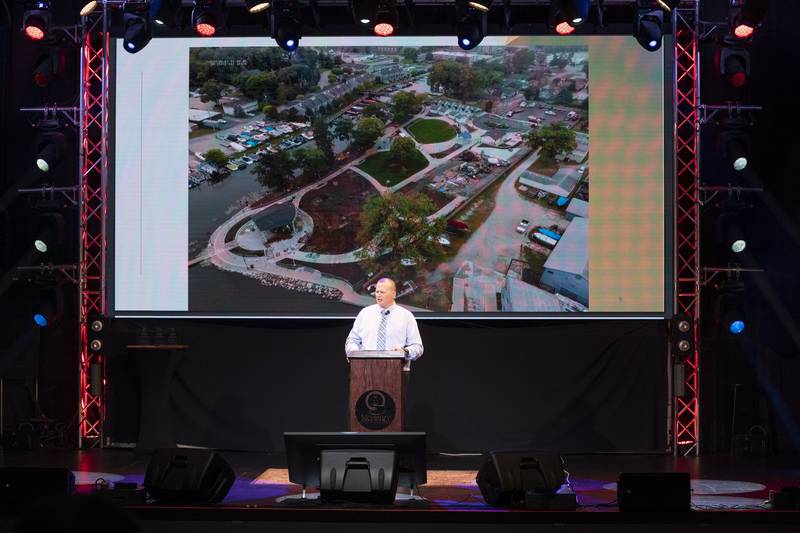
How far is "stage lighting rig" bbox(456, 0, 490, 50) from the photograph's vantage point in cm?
890

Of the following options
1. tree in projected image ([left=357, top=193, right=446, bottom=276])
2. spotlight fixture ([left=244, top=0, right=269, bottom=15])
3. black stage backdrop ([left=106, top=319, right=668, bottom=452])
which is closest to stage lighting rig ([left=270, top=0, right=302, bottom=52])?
spotlight fixture ([left=244, top=0, right=269, bottom=15])

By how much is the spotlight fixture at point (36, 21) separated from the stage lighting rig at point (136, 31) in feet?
2.99

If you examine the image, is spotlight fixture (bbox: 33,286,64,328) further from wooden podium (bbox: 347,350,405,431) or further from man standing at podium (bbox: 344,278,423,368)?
wooden podium (bbox: 347,350,405,431)

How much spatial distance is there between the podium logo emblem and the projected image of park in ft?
6.51

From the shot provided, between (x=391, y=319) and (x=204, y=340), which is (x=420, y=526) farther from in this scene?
(x=204, y=340)

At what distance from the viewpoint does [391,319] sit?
845cm

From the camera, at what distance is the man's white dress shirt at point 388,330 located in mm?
8380

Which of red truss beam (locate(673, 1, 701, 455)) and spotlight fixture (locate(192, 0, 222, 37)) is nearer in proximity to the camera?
spotlight fixture (locate(192, 0, 222, 37))

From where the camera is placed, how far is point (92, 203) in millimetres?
10203

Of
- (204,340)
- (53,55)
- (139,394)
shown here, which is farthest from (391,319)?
(53,55)

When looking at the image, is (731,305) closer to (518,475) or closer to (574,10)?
(574,10)

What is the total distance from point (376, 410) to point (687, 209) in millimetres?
4114

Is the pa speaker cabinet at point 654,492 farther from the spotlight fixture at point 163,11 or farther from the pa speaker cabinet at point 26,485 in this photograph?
the spotlight fixture at point 163,11

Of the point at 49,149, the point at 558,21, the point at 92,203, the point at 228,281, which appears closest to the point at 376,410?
the point at 228,281
